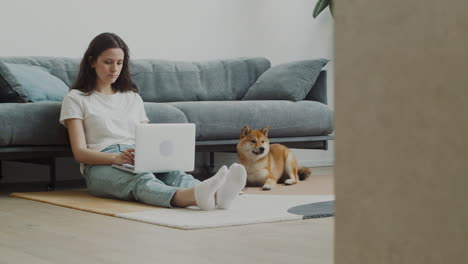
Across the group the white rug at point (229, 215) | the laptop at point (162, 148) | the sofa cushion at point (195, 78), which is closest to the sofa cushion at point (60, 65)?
the sofa cushion at point (195, 78)

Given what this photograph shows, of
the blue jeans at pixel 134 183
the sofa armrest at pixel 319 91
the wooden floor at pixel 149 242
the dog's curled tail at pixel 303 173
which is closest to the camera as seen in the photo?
the wooden floor at pixel 149 242

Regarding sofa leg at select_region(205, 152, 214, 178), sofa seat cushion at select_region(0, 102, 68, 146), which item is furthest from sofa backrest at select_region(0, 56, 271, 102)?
sofa seat cushion at select_region(0, 102, 68, 146)

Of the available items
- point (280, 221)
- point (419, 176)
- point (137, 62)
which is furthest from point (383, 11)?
point (137, 62)

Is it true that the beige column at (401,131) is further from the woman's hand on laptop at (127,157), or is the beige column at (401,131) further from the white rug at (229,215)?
the woman's hand on laptop at (127,157)

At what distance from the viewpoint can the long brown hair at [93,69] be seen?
11.7 ft

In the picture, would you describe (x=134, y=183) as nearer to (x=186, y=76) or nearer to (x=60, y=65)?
(x=60, y=65)

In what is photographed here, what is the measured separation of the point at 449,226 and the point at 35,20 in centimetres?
426

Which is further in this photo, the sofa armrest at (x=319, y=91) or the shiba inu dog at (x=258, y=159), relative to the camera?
the sofa armrest at (x=319, y=91)

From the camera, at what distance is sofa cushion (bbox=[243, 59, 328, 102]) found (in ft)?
15.9

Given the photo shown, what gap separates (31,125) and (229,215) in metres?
1.41

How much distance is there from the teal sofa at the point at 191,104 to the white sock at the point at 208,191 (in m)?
1.23

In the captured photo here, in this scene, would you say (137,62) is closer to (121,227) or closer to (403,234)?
(121,227)

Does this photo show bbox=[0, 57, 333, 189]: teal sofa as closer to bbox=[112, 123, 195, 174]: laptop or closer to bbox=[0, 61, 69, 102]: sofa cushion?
bbox=[0, 61, 69, 102]: sofa cushion

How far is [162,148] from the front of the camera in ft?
10.6
